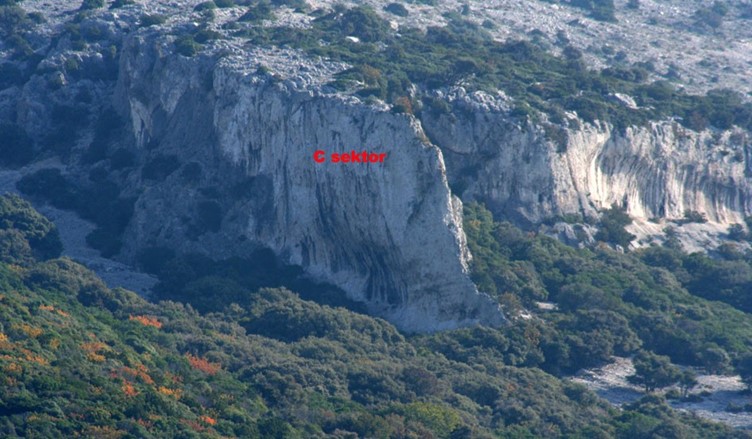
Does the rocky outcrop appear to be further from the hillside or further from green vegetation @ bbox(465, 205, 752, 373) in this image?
green vegetation @ bbox(465, 205, 752, 373)

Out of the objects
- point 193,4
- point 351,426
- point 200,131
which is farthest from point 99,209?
point 351,426

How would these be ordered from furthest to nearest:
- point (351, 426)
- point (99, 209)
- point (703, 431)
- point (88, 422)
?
point (99, 209) < point (703, 431) < point (351, 426) < point (88, 422)

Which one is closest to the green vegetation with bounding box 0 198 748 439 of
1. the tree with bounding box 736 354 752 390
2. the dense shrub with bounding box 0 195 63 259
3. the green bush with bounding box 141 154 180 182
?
the dense shrub with bounding box 0 195 63 259

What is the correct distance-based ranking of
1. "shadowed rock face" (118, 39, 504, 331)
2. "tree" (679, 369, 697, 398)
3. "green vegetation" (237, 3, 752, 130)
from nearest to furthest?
1. "tree" (679, 369, 697, 398)
2. "shadowed rock face" (118, 39, 504, 331)
3. "green vegetation" (237, 3, 752, 130)

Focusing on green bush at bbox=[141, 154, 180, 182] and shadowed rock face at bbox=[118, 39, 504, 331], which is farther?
green bush at bbox=[141, 154, 180, 182]

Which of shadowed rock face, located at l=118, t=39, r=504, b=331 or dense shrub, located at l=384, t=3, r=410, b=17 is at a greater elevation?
dense shrub, located at l=384, t=3, r=410, b=17

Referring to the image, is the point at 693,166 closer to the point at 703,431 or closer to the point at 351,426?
the point at 703,431

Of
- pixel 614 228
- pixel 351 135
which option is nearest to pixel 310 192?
pixel 351 135
